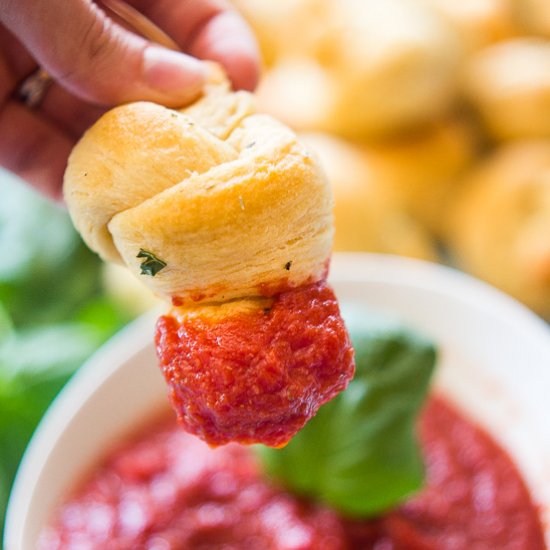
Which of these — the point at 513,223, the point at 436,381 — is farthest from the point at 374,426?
the point at 513,223

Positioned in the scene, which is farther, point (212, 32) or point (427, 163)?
point (427, 163)

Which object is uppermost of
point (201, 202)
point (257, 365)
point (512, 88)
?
point (201, 202)

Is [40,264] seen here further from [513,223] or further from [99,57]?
[513,223]

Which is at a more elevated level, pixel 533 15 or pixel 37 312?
pixel 533 15

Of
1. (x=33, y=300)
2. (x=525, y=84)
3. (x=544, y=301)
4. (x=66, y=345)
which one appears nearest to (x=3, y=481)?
(x=66, y=345)

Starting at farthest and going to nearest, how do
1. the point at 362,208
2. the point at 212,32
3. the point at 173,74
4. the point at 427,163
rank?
1. the point at 427,163
2. the point at 362,208
3. the point at 212,32
4. the point at 173,74

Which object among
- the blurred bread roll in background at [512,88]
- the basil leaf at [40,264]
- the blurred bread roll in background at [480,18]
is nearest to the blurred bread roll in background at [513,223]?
the blurred bread roll in background at [512,88]
